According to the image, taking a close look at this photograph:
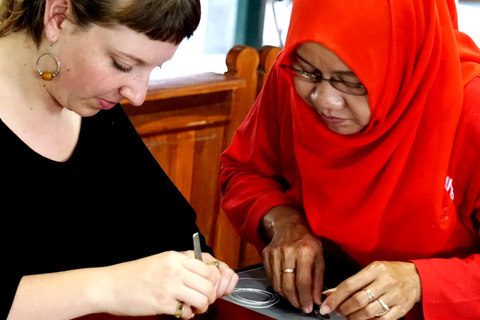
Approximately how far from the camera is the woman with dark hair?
1275 millimetres

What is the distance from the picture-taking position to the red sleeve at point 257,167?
69.9 inches

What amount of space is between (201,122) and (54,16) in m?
1.20

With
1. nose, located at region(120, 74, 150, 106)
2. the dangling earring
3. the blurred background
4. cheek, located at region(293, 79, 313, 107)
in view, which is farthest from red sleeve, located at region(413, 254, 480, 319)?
the blurred background

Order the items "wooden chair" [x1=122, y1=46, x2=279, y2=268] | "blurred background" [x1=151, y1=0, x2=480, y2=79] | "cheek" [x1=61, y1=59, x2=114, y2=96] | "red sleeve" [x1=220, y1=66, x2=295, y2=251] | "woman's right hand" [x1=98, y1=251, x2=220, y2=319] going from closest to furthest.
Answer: "woman's right hand" [x1=98, y1=251, x2=220, y2=319]
"cheek" [x1=61, y1=59, x2=114, y2=96]
"red sleeve" [x1=220, y1=66, x2=295, y2=251]
"wooden chair" [x1=122, y1=46, x2=279, y2=268]
"blurred background" [x1=151, y1=0, x2=480, y2=79]

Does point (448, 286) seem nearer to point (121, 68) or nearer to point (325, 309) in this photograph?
point (325, 309)

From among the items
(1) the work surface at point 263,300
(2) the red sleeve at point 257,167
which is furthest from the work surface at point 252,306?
(2) the red sleeve at point 257,167

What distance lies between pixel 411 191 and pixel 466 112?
21cm

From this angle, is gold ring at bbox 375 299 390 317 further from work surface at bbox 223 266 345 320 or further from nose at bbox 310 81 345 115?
nose at bbox 310 81 345 115

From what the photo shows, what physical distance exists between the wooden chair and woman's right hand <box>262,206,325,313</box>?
0.82 metres

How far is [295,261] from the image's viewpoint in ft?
5.23

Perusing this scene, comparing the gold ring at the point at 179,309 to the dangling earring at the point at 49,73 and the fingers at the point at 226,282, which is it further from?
the dangling earring at the point at 49,73

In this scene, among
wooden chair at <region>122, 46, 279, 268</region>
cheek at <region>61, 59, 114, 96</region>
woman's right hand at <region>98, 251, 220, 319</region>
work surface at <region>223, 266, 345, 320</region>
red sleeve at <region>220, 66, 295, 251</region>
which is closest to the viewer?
woman's right hand at <region>98, 251, 220, 319</region>

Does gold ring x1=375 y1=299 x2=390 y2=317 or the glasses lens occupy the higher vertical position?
the glasses lens

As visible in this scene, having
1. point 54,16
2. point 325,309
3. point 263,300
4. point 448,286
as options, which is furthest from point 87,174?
point 448,286
